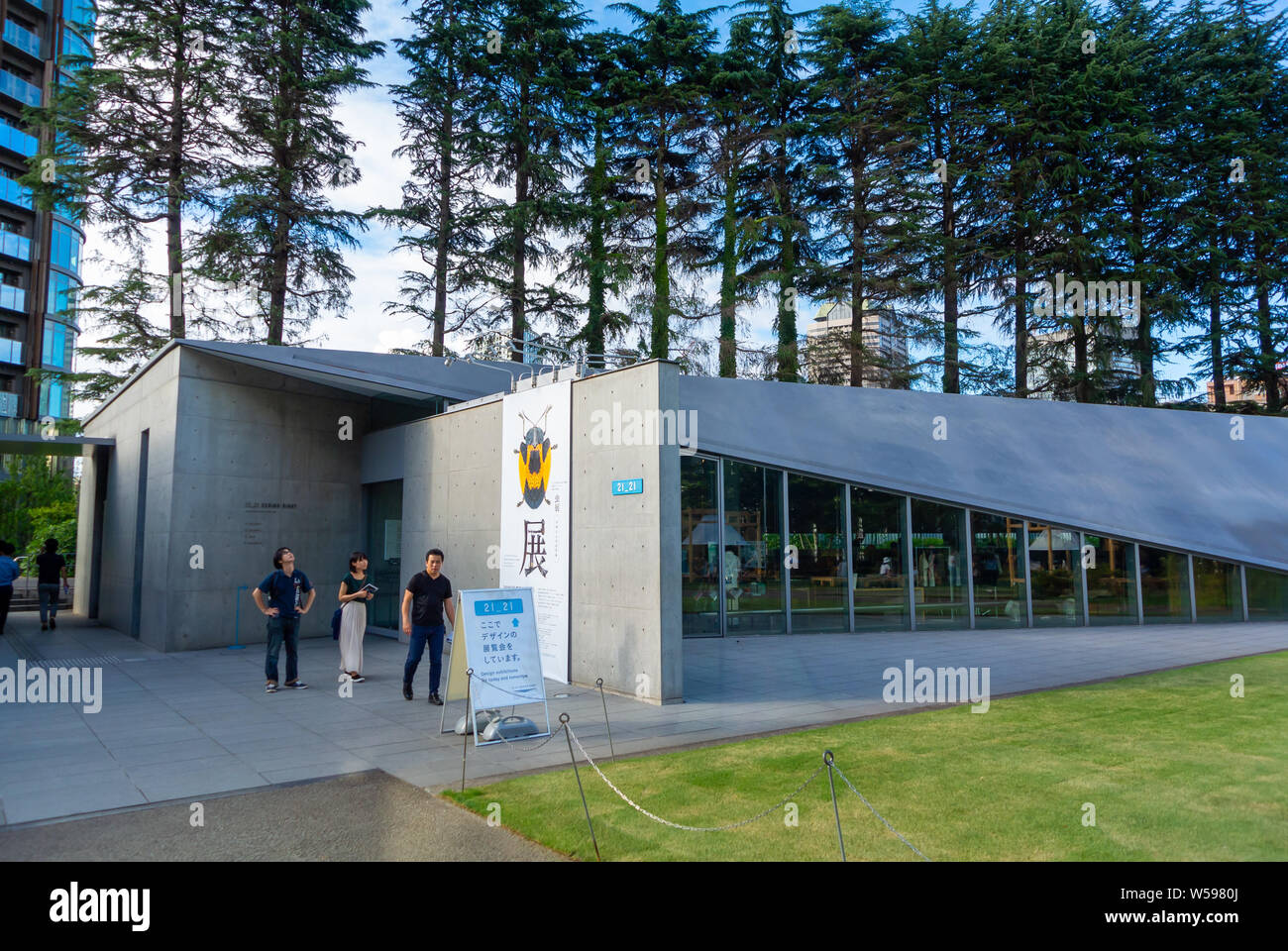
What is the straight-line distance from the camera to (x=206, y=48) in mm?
24047

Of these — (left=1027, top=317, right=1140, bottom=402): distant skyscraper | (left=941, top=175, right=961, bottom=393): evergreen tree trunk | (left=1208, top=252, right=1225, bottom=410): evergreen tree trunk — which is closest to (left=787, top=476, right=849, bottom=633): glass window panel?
(left=941, top=175, right=961, bottom=393): evergreen tree trunk

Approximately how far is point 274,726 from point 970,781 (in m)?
6.74

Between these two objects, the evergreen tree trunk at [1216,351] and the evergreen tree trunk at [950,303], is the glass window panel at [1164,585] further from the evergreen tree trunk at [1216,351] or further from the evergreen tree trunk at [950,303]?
the evergreen tree trunk at [1216,351]

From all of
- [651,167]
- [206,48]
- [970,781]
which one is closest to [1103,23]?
[651,167]

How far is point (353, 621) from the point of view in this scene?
11312mm

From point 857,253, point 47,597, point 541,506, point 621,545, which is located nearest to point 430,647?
point 621,545

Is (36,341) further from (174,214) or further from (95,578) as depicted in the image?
(95,578)

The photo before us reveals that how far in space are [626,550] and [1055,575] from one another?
12.5 meters

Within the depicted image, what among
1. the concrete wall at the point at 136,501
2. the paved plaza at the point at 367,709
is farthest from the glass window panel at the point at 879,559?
the concrete wall at the point at 136,501

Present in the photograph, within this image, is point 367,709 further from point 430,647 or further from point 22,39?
point 22,39

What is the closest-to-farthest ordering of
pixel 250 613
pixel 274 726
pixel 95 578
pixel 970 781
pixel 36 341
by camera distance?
pixel 970 781 < pixel 274 726 < pixel 250 613 < pixel 95 578 < pixel 36 341

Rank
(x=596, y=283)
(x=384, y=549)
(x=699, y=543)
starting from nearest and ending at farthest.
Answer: (x=699, y=543), (x=384, y=549), (x=596, y=283)

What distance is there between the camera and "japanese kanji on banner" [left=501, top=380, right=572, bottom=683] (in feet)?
38.0

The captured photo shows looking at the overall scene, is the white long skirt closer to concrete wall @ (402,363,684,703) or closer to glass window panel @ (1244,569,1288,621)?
concrete wall @ (402,363,684,703)
